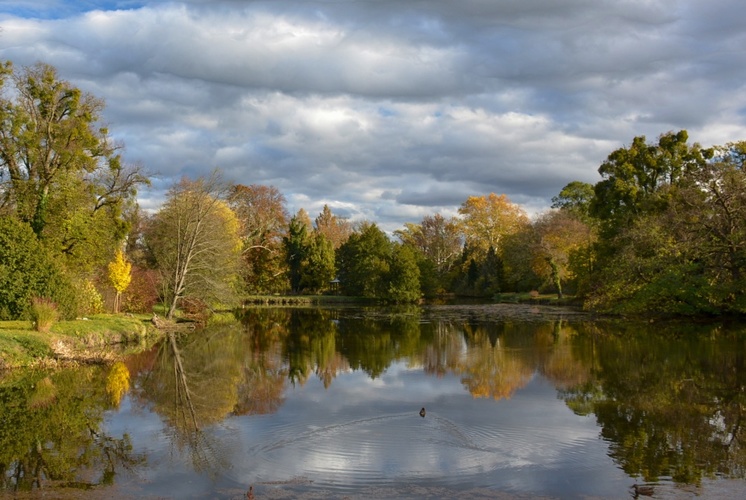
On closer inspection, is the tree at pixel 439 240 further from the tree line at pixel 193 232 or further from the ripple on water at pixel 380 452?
the ripple on water at pixel 380 452

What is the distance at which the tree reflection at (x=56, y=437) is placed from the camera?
9.49m

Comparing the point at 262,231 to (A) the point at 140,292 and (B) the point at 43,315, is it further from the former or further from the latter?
(B) the point at 43,315

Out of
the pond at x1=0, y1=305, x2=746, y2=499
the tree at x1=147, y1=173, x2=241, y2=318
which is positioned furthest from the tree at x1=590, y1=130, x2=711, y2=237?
the tree at x1=147, y1=173, x2=241, y2=318

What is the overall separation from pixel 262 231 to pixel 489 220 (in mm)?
29091

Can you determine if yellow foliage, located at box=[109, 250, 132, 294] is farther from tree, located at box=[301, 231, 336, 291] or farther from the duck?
tree, located at box=[301, 231, 336, 291]

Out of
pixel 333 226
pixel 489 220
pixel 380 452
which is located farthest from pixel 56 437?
pixel 333 226

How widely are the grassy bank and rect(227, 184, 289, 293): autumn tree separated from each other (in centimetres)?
3964

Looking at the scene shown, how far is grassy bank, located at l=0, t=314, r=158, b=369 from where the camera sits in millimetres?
19000

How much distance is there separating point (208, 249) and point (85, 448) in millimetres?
28168

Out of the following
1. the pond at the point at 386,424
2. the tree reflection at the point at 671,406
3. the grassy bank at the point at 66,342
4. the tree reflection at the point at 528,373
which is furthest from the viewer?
the grassy bank at the point at 66,342

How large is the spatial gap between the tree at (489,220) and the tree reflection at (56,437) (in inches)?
2615

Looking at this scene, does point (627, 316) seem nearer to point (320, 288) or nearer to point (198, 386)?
point (198, 386)

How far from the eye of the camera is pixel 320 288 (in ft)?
242

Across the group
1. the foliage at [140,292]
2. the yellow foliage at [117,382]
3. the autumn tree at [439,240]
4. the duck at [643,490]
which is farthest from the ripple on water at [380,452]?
the autumn tree at [439,240]
